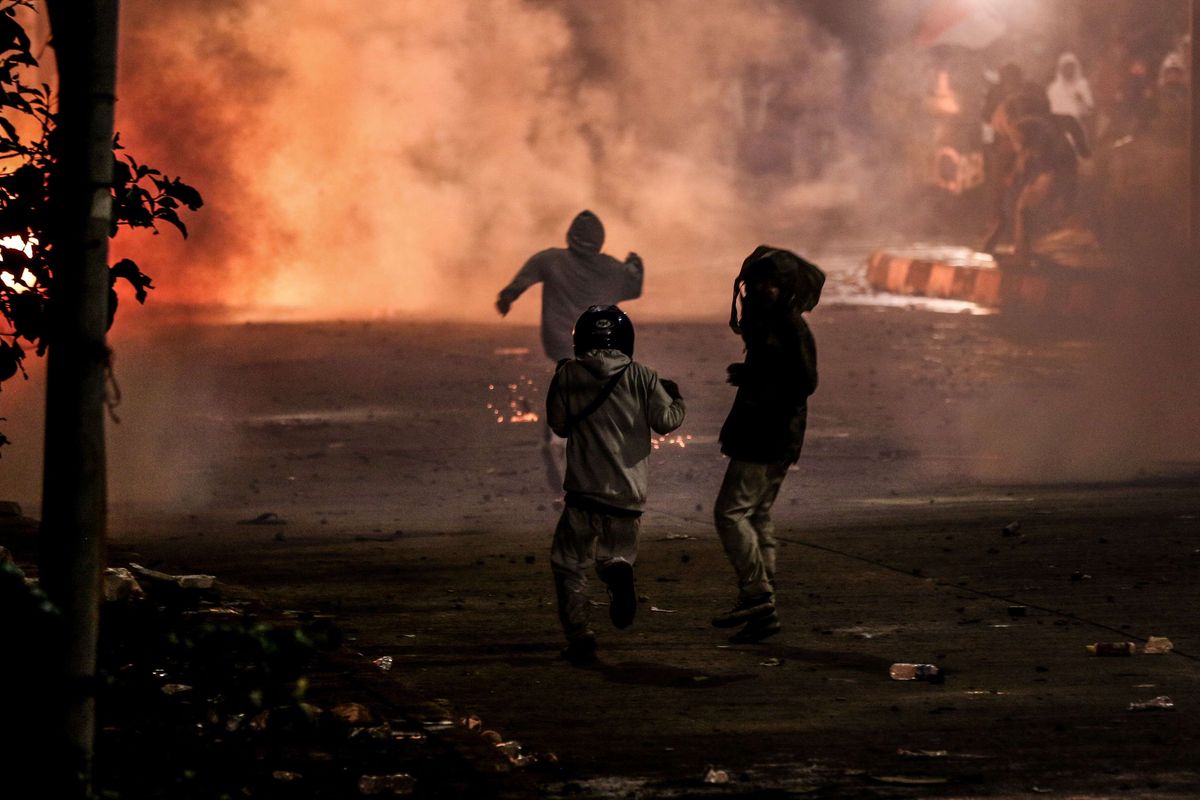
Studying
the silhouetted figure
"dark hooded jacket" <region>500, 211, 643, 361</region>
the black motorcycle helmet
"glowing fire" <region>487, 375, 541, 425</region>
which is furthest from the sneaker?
the silhouetted figure

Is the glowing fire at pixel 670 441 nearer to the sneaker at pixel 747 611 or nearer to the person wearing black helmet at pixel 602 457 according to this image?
the sneaker at pixel 747 611

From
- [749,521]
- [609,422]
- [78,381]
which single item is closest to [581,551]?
[609,422]

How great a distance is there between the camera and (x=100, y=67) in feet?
13.7

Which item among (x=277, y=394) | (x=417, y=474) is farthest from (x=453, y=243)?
(x=417, y=474)

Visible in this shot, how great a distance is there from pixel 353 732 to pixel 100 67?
2256mm

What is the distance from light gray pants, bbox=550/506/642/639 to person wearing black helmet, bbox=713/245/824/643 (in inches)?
20.7

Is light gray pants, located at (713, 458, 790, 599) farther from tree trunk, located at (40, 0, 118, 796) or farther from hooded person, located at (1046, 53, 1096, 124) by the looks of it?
hooded person, located at (1046, 53, 1096, 124)

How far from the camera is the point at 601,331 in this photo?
282 inches

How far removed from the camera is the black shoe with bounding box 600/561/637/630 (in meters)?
7.04

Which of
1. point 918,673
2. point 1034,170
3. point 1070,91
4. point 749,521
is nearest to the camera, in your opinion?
point 918,673

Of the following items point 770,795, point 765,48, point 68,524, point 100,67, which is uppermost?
point 765,48

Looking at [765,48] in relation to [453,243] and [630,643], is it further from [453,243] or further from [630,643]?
[630,643]

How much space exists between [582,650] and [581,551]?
1.16 feet

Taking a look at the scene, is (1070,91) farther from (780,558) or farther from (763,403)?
(763,403)
